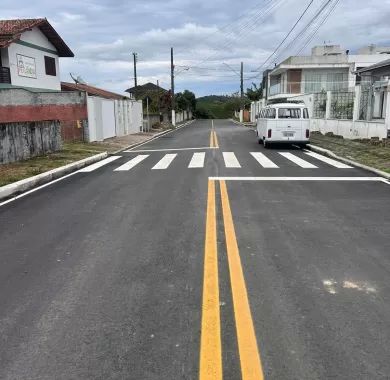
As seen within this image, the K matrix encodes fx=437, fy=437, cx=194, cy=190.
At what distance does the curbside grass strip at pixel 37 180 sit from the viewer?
9833 mm

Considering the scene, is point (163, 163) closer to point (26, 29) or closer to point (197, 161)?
point (197, 161)

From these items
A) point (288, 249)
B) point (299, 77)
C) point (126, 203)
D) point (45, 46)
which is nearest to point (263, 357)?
point (288, 249)

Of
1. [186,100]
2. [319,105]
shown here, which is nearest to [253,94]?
[186,100]

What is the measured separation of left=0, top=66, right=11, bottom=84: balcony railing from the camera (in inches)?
1072

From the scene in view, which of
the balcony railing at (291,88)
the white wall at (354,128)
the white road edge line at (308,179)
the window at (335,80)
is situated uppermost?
the window at (335,80)

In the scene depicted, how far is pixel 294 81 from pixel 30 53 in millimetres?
31920

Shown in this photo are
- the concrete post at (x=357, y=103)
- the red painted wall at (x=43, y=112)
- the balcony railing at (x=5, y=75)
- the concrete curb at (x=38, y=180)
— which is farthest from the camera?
the balcony railing at (x=5, y=75)

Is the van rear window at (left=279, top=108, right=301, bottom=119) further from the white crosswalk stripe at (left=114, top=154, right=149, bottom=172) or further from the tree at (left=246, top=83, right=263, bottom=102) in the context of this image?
the tree at (left=246, top=83, right=263, bottom=102)

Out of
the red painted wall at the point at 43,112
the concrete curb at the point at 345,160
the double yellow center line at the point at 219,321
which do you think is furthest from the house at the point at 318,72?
the double yellow center line at the point at 219,321

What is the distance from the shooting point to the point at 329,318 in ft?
12.4

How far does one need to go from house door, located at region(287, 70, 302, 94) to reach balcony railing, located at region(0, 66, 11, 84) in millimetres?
33224

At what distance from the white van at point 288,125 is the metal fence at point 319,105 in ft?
37.6

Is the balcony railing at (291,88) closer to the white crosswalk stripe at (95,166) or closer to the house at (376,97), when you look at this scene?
the house at (376,97)

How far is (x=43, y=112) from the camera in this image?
86.3 feet
